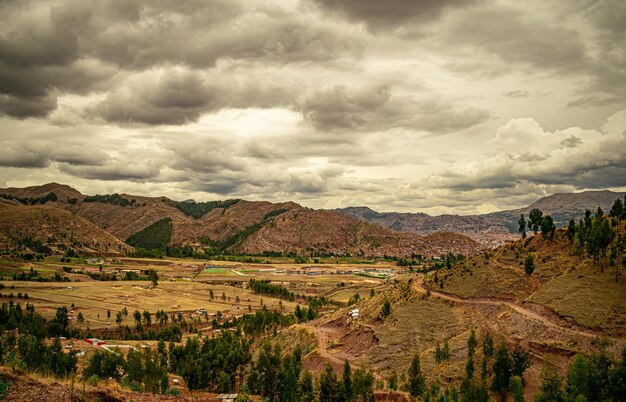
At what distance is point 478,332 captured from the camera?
85812 millimetres

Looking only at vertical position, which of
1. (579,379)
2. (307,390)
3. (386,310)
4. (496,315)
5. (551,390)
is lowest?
(307,390)

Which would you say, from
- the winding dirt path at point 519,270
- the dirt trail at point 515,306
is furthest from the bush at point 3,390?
the winding dirt path at point 519,270

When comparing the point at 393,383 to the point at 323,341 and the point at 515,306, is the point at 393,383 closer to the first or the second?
the point at 515,306

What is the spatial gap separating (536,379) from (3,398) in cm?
7294

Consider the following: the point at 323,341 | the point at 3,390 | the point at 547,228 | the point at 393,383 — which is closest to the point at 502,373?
the point at 393,383

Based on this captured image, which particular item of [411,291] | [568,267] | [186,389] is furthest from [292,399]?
[568,267]

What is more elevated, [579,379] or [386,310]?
[579,379]

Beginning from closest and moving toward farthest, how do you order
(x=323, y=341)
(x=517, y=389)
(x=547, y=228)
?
(x=517, y=389)
(x=547, y=228)
(x=323, y=341)

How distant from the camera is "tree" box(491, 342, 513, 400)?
69.0 meters

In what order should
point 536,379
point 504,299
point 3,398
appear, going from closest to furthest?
point 3,398 → point 536,379 → point 504,299

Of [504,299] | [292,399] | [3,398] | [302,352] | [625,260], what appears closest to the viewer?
[3,398]

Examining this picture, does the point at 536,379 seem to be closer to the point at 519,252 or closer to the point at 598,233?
the point at 598,233

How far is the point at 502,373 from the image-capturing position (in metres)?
69.0

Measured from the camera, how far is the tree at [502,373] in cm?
6900
